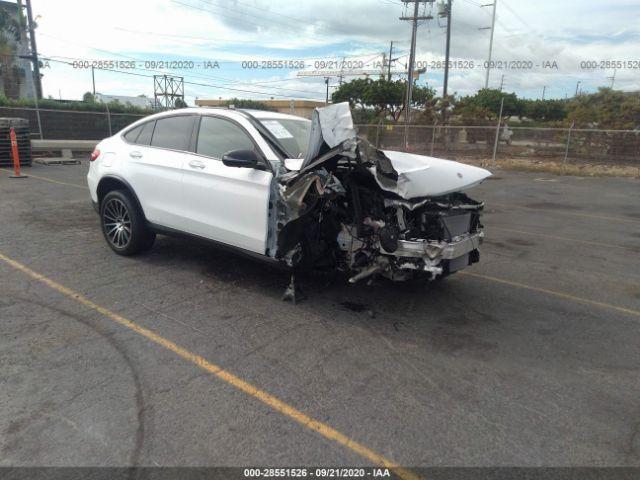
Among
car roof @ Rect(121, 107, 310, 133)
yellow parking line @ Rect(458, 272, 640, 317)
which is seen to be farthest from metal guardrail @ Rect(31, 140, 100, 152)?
yellow parking line @ Rect(458, 272, 640, 317)

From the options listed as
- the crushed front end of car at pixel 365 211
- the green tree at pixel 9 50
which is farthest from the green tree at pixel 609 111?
the green tree at pixel 9 50

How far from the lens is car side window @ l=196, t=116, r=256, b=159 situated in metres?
4.75

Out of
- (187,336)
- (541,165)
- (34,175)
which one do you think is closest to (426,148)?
(541,165)

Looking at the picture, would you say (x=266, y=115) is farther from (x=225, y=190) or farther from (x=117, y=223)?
(x=117, y=223)

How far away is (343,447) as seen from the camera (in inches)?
106

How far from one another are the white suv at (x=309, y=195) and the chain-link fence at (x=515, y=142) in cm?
1842

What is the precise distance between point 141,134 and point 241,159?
225 centimetres

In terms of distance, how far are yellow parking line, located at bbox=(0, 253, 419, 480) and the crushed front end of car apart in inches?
50.2

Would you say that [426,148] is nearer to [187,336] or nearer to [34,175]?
[34,175]

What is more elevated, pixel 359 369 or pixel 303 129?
pixel 303 129

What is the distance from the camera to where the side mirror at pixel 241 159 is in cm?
422

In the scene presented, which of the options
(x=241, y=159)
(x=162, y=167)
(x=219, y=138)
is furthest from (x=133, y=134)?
(x=241, y=159)

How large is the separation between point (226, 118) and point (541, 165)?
19.1m

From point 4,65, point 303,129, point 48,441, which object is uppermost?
point 4,65
